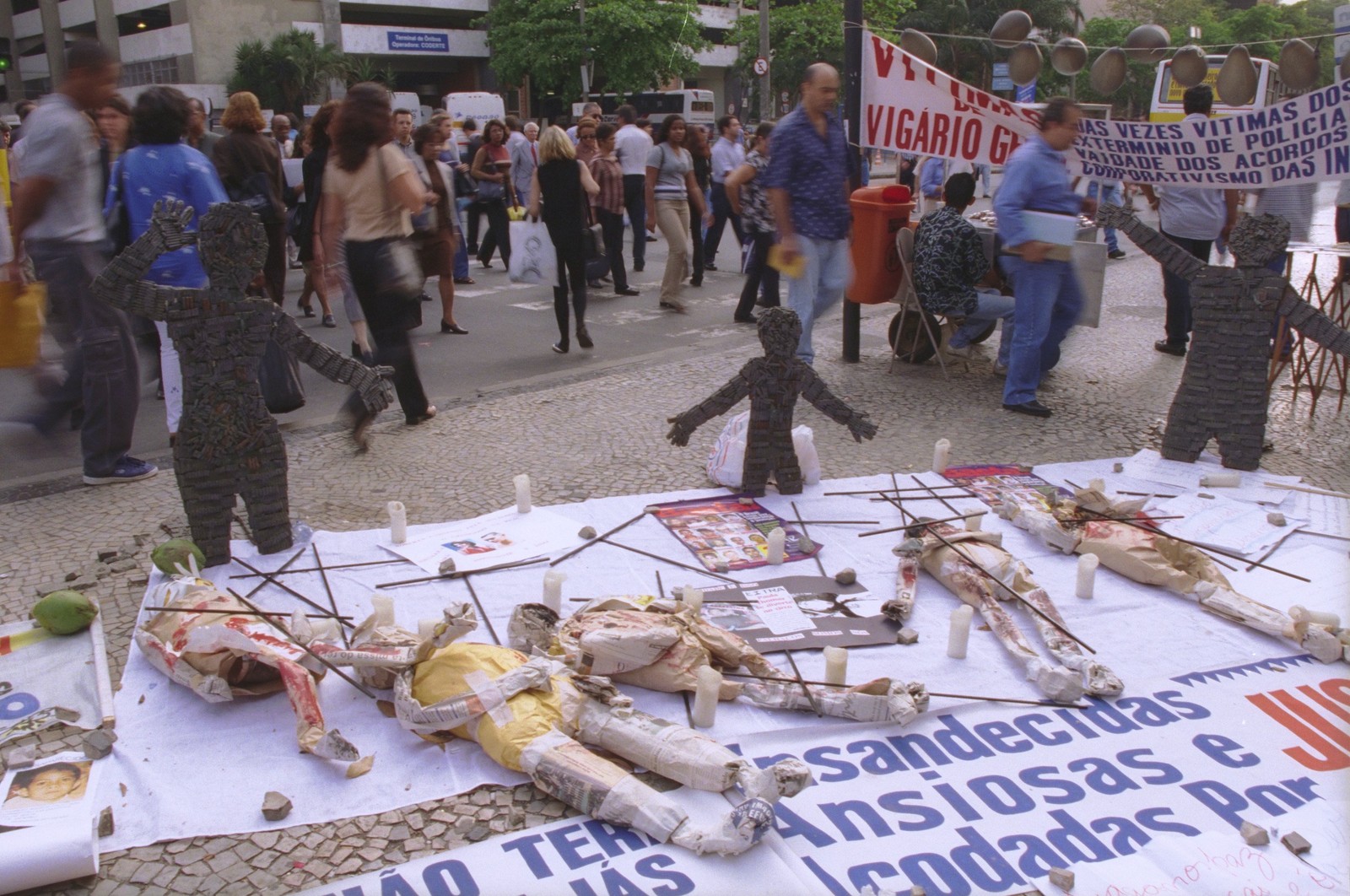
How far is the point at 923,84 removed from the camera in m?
6.88

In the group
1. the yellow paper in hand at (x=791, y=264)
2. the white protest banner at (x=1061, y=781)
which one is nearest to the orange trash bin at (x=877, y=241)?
the yellow paper in hand at (x=791, y=264)

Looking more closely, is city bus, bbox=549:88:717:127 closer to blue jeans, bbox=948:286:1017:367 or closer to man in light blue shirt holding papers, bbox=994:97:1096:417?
blue jeans, bbox=948:286:1017:367

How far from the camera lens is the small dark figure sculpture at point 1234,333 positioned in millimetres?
4984

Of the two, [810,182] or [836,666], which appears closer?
[836,666]

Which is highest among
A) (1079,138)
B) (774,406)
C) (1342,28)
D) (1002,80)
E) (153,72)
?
(153,72)

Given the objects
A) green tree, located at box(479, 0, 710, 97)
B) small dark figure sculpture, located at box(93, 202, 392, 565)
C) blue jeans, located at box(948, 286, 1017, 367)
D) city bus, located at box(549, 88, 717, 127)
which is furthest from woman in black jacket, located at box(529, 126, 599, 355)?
green tree, located at box(479, 0, 710, 97)

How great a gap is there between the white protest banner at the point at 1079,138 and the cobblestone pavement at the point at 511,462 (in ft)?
4.65

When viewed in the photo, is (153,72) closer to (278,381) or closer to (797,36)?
(797,36)

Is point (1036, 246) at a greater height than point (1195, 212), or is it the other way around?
point (1195, 212)

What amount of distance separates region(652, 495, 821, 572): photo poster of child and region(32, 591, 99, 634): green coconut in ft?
7.34

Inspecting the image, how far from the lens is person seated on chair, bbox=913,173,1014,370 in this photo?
6.79 metres

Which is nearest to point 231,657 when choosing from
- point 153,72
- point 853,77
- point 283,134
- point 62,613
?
point 62,613

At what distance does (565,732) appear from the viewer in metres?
2.92

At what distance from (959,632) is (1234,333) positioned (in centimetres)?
268
